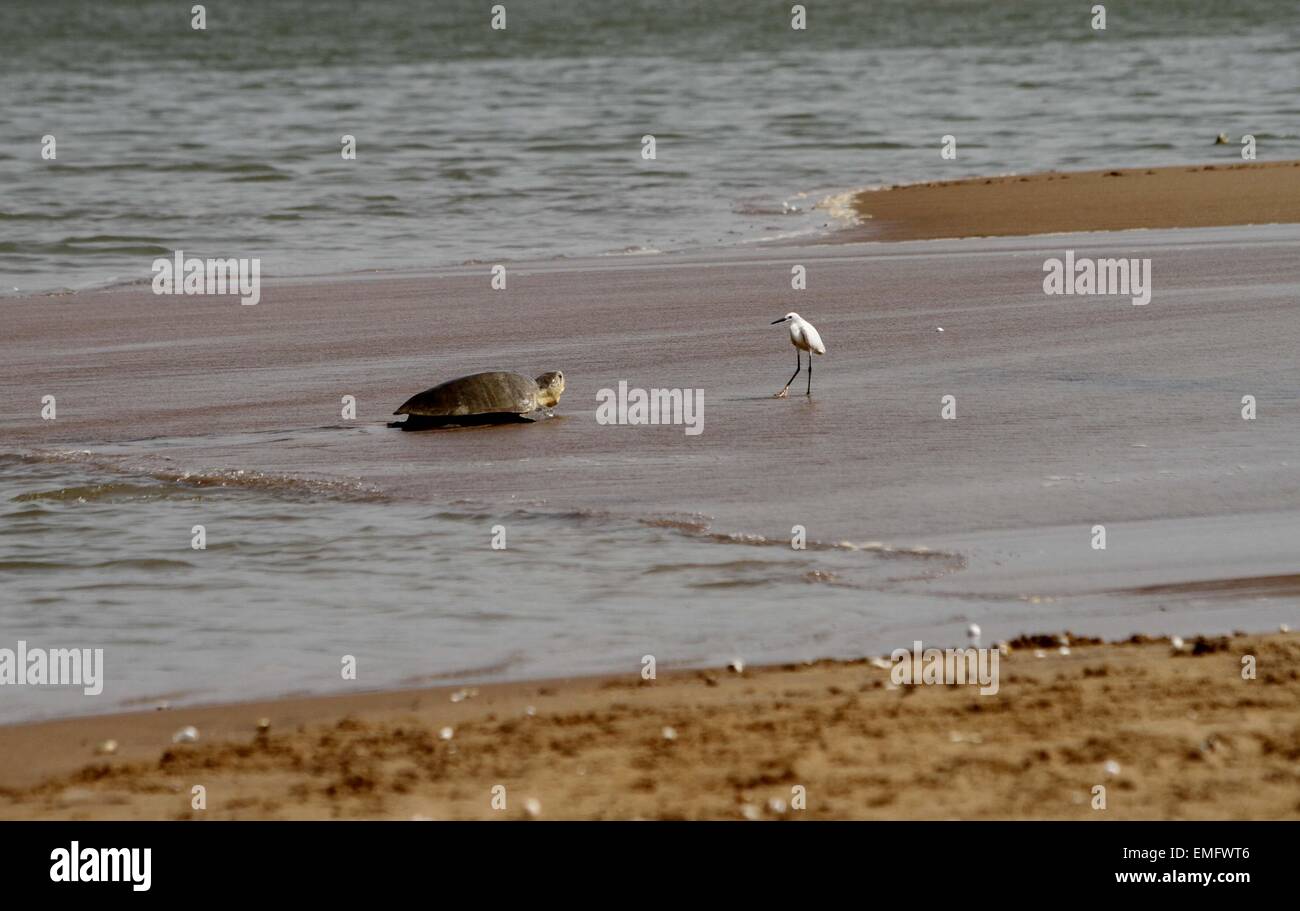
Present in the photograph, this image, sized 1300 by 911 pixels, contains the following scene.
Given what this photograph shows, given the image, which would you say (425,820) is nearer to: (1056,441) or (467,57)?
(1056,441)

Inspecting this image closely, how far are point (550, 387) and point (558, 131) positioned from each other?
23.9 metres

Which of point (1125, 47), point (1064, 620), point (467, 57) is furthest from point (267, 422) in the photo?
point (467, 57)

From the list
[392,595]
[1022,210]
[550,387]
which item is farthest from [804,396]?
[1022,210]

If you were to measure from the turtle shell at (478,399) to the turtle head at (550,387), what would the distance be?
0.57 ft

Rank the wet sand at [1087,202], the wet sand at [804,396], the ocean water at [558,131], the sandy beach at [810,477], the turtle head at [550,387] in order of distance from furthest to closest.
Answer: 1. the ocean water at [558,131]
2. the wet sand at [1087,202]
3. the turtle head at [550,387]
4. the wet sand at [804,396]
5. the sandy beach at [810,477]

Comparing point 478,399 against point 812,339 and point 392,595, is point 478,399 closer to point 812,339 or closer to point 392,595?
point 812,339

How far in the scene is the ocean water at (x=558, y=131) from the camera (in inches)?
883

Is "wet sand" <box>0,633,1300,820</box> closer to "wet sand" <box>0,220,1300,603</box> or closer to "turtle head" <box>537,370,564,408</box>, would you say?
"wet sand" <box>0,220,1300,603</box>

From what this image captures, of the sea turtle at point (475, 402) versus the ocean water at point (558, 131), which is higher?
the ocean water at point (558, 131)

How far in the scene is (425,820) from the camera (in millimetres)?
5047

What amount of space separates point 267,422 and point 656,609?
490 cm

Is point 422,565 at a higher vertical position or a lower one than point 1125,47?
lower

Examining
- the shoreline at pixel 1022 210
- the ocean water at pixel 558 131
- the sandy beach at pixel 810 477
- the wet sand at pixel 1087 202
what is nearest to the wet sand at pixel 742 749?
the sandy beach at pixel 810 477

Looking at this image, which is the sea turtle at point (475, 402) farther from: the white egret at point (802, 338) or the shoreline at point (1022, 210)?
the shoreline at point (1022, 210)
